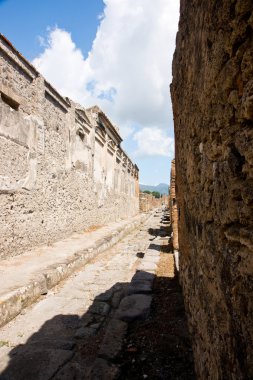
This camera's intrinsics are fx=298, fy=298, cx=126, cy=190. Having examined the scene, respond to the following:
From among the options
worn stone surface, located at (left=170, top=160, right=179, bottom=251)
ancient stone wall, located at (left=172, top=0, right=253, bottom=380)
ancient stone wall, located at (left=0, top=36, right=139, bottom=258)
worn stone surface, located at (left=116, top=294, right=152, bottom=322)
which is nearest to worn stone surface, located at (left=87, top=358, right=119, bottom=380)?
ancient stone wall, located at (left=172, top=0, right=253, bottom=380)

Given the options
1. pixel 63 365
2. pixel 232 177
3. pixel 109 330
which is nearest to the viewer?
pixel 232 177

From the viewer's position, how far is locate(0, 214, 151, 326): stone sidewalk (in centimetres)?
349

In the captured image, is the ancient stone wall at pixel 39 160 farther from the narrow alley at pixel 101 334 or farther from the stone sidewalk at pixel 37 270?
the narrow alley at pixel 101 334

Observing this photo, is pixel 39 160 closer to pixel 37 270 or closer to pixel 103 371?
pixel 37 270

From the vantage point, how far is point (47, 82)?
7051mm

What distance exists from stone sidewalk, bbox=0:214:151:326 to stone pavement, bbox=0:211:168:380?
13 centimetres

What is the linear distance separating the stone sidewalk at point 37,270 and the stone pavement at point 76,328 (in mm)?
132

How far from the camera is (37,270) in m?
4.55

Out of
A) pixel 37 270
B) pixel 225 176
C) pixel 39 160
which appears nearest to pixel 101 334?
pixel 37 270

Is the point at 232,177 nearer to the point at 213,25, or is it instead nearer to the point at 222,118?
the point at 222,118

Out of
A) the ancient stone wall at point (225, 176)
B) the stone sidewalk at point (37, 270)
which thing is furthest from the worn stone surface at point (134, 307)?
the ancient stone wall at point (225, 176)

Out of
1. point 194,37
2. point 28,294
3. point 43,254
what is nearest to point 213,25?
point 194,37

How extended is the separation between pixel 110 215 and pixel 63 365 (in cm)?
1192

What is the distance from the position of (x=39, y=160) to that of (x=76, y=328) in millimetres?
4276
